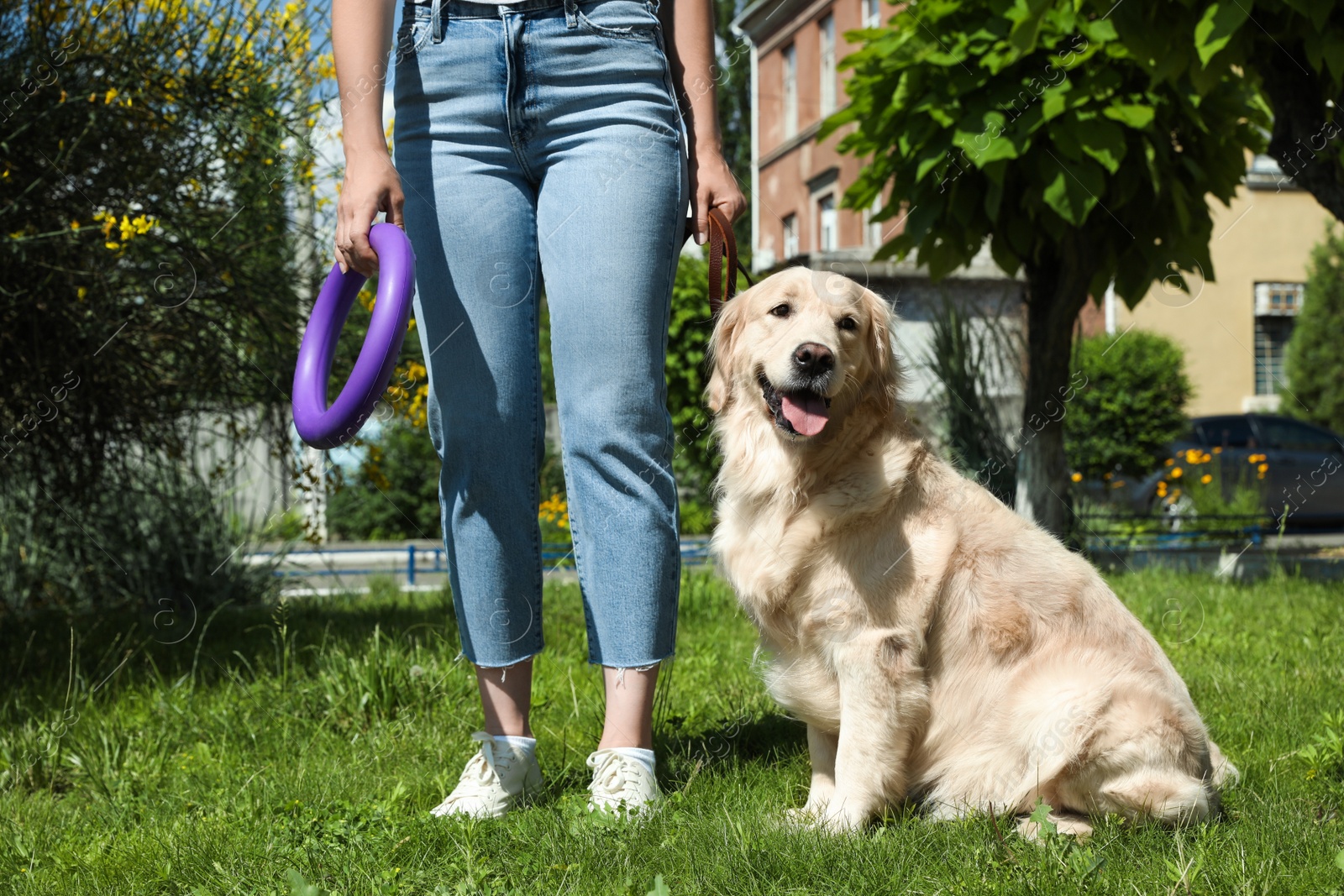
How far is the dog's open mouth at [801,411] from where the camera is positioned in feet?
7.96

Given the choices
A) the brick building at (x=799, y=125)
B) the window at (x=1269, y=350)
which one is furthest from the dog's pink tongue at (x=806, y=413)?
the window at (x=1269, y=350)

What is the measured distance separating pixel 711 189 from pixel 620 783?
136 centimetres

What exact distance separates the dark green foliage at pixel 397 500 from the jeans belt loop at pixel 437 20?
31.0 feet

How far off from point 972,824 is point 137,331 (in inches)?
155

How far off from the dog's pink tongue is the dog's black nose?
73 millimetres

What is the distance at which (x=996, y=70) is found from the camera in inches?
206


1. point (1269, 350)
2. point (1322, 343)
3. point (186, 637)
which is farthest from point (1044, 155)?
point (1269, 350)

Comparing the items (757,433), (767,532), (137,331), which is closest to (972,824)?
(767,532)

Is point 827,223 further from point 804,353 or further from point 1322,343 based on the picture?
point 804,353

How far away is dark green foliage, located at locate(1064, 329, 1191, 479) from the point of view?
14141 mm

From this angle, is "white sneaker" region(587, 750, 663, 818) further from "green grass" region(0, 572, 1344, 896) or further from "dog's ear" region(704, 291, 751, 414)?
"dog's ear" region(704, 291, 751, 414)

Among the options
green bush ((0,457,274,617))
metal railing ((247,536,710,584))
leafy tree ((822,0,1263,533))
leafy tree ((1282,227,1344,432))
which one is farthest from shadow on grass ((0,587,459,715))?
leafy tree ((1282,227,1344,432))

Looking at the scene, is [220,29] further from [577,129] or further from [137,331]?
[577,129]

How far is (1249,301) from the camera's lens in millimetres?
20641
